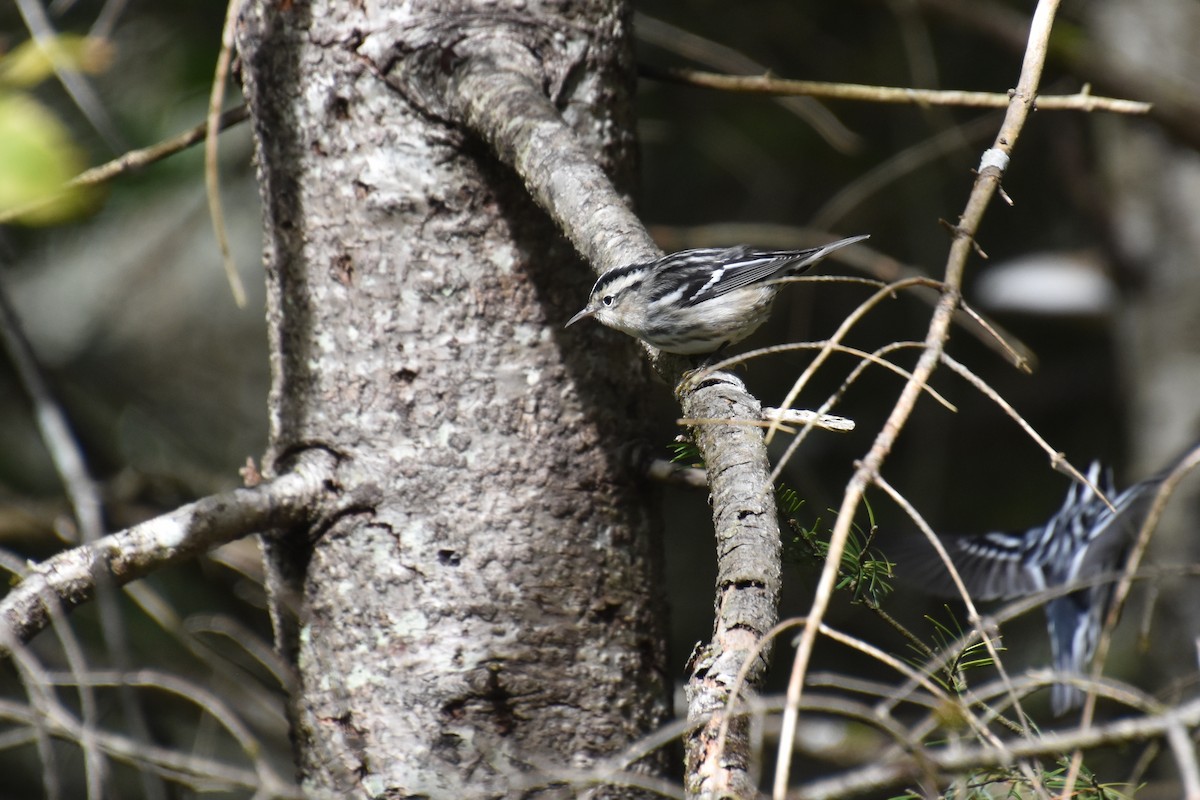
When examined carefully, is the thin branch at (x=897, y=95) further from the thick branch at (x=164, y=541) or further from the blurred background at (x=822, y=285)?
the thick branch at (x=164, y=541)

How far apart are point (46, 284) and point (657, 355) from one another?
508 cm

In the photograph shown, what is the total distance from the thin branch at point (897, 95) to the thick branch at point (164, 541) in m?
1.04

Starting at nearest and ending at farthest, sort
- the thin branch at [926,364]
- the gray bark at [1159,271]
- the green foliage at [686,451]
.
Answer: the thin branch at [926,364] → the green foliage at [686,451] → the gray bark at [1159,271]

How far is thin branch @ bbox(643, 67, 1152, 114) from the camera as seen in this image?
190 centimetres

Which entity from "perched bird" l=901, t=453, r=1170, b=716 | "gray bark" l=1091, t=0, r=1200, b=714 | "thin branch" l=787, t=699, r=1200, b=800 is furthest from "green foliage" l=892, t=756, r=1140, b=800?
"gray bark" l=1091, t=0, r=1200, b=714

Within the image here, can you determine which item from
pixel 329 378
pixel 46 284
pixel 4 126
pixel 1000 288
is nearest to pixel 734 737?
pixel 4 126

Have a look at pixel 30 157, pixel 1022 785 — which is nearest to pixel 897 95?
pixel 1022 785

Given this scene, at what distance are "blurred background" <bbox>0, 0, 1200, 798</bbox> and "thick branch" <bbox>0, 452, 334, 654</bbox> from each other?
0.91m

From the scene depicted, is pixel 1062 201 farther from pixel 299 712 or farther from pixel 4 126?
pixel 4 126

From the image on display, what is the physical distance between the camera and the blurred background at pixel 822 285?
3520 mm

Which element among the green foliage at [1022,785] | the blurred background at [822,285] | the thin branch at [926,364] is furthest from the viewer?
the blurred background at [822,285]

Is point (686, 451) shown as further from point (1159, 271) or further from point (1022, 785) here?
point (1159, 271)

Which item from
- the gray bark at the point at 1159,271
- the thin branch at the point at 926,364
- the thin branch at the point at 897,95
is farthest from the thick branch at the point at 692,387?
the gray bark at the point at 1159,271

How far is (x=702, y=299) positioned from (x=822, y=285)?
2.77 metres
